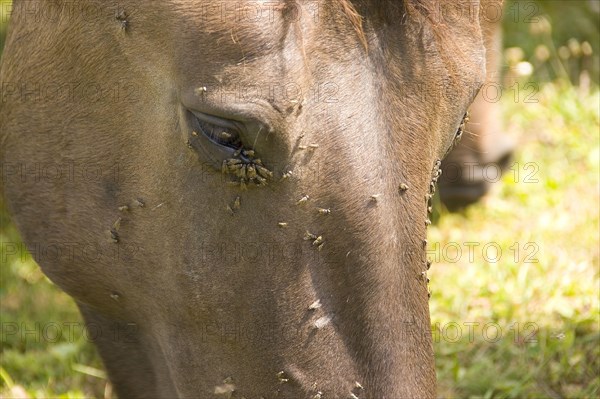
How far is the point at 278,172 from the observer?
260 cm

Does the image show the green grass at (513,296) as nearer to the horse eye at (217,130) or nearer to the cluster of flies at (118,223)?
the cluster of flies at (118,223)

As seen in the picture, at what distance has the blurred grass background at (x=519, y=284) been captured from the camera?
418 centimetres

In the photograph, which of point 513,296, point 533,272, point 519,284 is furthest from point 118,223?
point 533,272

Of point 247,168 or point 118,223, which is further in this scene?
point 118,223

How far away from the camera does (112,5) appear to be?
2.87m

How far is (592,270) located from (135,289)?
2.77 metres

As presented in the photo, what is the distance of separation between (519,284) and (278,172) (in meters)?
2.58

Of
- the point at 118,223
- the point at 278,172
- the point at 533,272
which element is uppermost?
the point at 278,172

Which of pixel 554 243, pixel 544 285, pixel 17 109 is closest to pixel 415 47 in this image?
pixel 17 109

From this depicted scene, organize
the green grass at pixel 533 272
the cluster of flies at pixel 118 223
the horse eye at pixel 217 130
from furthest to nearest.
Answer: the green grass at pixel 533 272
the cluster of flies at pixel 118 223
the horse eye at pixel 217 130

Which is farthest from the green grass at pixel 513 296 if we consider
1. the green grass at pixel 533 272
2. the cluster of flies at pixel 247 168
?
the cluster of flies at pixel 247 168

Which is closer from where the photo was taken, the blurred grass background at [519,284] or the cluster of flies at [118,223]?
the cluster of flies at [118,223]

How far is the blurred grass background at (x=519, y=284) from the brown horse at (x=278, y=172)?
1.49 metres

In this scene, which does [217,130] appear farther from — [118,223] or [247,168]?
[118,223]
